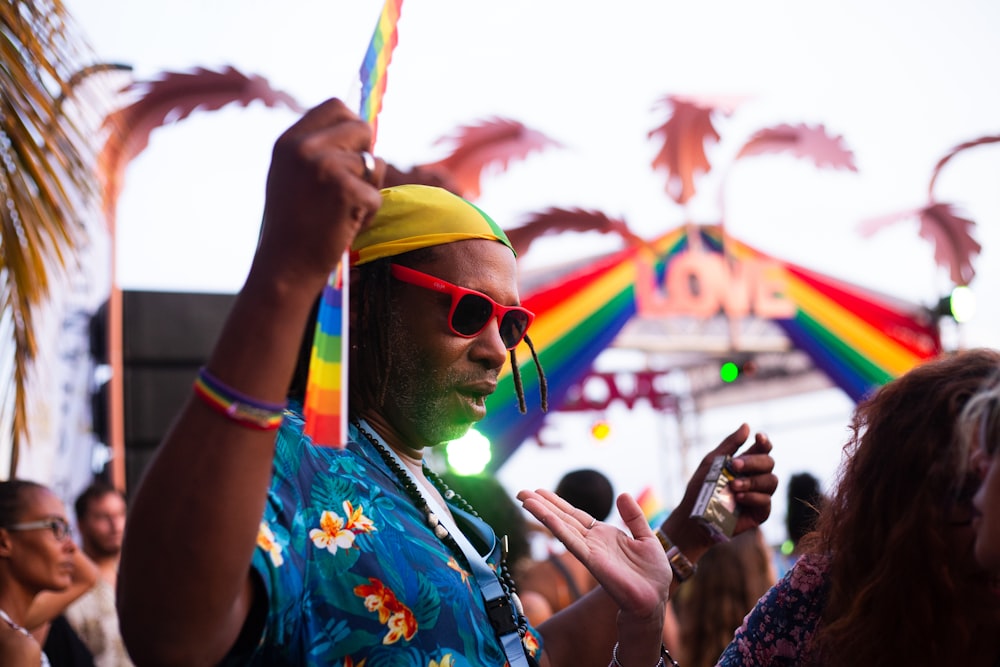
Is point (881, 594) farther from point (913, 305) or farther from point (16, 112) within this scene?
point (913, 305)

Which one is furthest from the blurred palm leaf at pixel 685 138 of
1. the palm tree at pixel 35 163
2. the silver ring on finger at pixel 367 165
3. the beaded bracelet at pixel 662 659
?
the silver ring on finger at pixel 367 165

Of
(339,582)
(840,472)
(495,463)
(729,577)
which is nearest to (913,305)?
(495,463)

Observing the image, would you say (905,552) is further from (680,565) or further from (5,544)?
(5,544)

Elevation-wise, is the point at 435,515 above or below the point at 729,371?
above

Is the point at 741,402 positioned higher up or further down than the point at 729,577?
further down

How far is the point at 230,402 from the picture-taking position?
→ 865mm

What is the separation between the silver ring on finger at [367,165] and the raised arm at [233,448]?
0.7 inches

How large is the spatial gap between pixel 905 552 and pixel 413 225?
3.25 ft

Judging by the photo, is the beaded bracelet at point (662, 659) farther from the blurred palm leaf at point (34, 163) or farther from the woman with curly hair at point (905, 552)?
the blurred palm leaf at point (34, 163)

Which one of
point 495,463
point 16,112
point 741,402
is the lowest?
point 741,402

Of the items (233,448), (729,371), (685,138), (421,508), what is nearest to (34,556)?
(421,508)

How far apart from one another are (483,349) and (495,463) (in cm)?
641

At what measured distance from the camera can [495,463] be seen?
8.00m

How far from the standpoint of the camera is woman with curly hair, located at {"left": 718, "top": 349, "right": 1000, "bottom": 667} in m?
1.41
